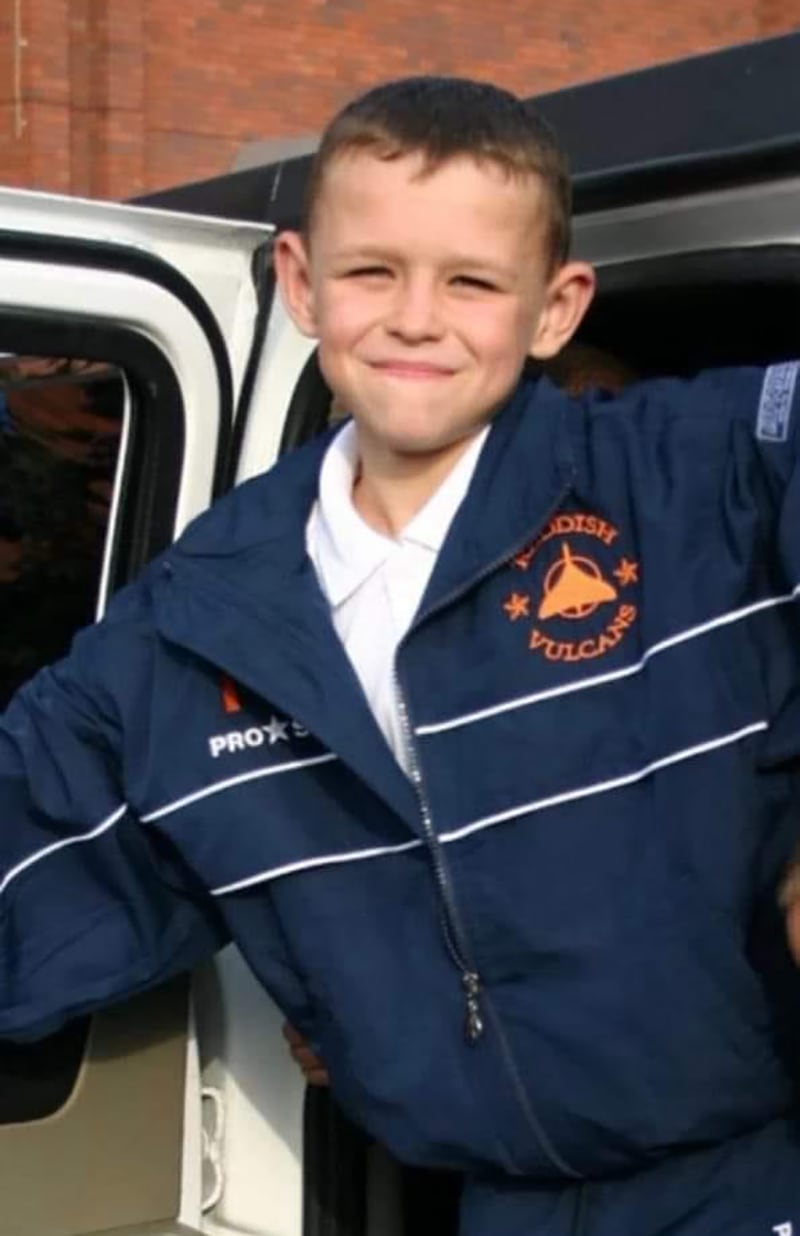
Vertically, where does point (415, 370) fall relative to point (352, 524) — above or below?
above

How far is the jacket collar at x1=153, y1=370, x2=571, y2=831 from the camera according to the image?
180cm

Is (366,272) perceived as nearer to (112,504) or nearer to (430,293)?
(430,293)

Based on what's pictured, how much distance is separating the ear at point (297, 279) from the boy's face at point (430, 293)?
32 mm

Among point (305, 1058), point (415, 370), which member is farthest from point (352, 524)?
point (305, 1058)

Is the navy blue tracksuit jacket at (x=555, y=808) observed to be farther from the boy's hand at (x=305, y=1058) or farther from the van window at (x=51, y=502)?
the van window at (x=51, y=502)

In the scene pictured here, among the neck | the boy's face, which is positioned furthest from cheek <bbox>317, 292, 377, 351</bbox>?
the neck

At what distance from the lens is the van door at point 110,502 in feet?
7.21

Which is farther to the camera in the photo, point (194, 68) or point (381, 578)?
point (194, 68)

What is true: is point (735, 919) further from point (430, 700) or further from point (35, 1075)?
point (35, 1075)

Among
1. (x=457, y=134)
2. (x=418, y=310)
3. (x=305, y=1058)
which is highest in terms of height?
(x=457, y=134)

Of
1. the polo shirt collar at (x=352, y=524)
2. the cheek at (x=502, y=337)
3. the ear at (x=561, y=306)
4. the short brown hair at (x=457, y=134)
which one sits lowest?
the polo shirt collar at (x=352, y=524)

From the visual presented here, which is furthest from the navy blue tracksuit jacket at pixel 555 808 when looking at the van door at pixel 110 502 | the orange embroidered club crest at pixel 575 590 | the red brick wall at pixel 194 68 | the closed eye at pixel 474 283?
the red brick wall at pixel 194 68

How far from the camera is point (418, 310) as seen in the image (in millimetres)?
1792

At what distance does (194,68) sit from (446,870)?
12167 mm
